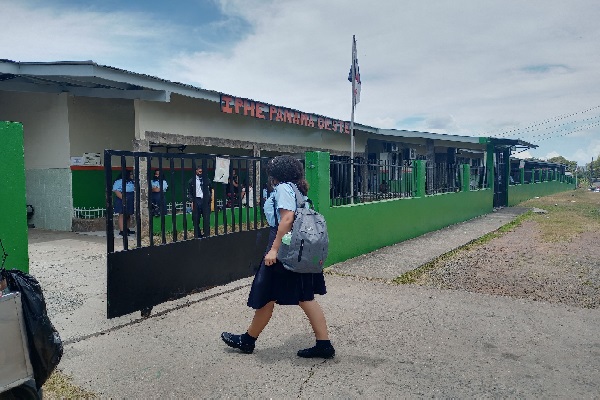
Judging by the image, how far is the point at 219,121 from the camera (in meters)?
12.1

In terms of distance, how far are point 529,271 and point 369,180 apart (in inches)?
119

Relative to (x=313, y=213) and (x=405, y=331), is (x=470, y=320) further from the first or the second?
(x=313, y=213)

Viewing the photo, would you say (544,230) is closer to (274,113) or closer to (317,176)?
(274,113)

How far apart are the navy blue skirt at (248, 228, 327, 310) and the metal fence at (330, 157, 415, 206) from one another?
3732 mm

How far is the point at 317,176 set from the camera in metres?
6.73

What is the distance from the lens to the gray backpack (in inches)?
133

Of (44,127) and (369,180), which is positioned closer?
(369,180)

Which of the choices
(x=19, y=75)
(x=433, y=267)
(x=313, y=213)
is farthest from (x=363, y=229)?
(x=19, y=75)

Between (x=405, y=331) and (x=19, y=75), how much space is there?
8.99 meters

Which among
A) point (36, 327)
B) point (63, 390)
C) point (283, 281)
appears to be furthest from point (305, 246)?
point (63, 390)

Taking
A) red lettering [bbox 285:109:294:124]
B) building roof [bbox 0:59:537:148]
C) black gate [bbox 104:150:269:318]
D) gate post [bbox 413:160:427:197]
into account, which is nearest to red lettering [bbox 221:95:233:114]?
building roof [bbox 0:59:537:148]

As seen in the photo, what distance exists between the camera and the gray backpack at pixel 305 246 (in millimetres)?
3385

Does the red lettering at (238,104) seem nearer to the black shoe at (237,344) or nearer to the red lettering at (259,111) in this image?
the red lettering at (259,111)

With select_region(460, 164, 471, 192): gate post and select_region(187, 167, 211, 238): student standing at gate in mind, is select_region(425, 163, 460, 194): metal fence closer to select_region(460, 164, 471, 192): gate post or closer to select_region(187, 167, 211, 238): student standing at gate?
select_region(460, 164, 471, 192): gate post
